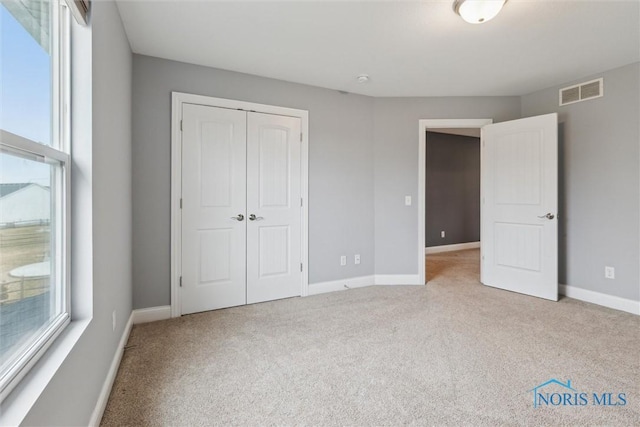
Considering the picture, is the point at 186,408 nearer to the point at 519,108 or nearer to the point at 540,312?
the point at 540,312

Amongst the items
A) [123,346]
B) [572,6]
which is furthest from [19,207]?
[572,6]

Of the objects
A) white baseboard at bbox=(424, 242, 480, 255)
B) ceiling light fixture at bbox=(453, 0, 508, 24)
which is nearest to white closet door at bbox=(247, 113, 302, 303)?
ceiling light fixture at bbox=(453, 0, 508, 24)

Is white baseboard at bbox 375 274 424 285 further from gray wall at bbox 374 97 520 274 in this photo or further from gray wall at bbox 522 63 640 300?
gray wall at bbox 522 63 640 300

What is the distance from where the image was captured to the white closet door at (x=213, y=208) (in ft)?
9.50

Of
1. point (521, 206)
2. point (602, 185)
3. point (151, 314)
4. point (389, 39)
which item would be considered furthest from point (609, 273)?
point (151, 314)

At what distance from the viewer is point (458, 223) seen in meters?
6.70

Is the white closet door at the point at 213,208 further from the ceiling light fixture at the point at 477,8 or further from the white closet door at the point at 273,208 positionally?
the ceiling light fixture at the point at 477,8

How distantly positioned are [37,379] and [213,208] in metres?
2.12

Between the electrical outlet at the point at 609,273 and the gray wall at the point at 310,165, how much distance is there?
2.41 metres

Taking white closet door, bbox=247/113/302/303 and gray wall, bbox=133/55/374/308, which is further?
white closet door, bbox=247/113/302/303

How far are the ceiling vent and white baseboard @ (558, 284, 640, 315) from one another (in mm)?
2056

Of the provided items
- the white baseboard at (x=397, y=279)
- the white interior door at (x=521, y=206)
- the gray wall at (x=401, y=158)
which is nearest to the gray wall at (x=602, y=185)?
the white interior door at (x=521, y=206)

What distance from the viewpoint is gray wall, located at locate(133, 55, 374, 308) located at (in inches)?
107

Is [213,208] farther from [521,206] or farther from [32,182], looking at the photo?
[521,206]
